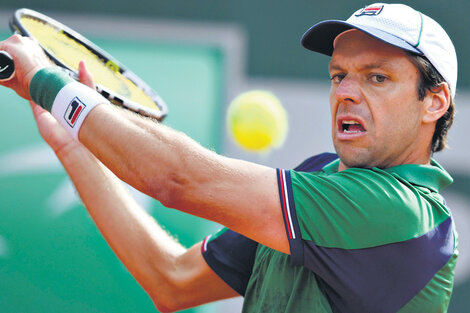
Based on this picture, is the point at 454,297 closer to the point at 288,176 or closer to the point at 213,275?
the point at 213,275

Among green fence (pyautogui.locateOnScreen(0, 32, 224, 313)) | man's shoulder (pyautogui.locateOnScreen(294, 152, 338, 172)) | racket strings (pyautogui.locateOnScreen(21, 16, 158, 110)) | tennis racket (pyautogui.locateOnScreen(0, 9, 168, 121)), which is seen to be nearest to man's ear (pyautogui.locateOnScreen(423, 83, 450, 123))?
man's shoulder (pyautogui.locateOnScreen(294, 152, 338, 172))

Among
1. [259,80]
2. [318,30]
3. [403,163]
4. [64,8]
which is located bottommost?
[259,80]

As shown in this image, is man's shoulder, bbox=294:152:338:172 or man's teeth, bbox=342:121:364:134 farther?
man's shoulder, bbox=294:152:338:172

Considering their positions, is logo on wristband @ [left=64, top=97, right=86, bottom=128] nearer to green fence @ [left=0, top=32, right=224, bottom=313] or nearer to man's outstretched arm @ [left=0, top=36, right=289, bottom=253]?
man's outstretched arm @ [left=0, top=36, right=289, bottom=253]

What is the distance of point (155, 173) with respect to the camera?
1.87m

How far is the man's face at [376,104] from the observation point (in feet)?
7.00

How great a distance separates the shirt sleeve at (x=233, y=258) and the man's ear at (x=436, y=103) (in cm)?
81

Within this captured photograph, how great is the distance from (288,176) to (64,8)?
372 centimetres

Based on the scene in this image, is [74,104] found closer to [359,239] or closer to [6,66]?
[6,66]

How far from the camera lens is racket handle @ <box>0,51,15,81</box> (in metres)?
2.30

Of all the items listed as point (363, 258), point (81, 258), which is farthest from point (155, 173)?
point (81, 258)

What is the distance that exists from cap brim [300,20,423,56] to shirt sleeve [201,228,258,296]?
32.3 inches

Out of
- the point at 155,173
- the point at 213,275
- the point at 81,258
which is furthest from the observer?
the point at 81,258

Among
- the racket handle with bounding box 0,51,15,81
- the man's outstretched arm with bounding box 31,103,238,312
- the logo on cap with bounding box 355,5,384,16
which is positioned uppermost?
the logo on cap with bounding box 355,5,384,16
